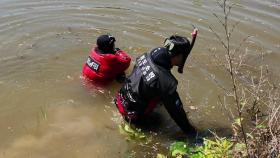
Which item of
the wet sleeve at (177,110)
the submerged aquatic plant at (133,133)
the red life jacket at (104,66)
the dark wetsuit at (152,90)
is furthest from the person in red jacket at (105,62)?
the wet sleeve at (177,110)

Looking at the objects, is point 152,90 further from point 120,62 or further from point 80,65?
point 80,65

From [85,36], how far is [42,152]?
322 centimetres

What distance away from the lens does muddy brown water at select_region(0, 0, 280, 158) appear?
5.83 m

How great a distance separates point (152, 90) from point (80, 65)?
7.76ft

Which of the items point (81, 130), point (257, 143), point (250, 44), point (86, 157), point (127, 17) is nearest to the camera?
point (257, 143)

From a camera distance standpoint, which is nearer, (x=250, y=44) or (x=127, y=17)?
(x=250, y=44)

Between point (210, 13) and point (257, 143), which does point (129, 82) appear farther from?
point (210, 13)

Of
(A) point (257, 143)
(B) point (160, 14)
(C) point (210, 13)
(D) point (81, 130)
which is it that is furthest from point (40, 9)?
(A) point (257, 143)

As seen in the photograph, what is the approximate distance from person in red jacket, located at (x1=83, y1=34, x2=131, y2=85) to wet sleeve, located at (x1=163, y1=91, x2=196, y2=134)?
132 cm

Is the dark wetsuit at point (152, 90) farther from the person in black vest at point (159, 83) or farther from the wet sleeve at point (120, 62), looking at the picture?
the wet sleeve at point (120, 62)

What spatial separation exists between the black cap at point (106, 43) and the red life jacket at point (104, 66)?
8 centimetres

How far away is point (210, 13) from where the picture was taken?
908 cm

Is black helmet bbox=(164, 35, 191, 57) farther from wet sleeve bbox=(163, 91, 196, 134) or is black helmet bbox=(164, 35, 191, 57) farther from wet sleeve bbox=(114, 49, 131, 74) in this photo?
wet sleeve bbox=(114, 49, 131, 74)

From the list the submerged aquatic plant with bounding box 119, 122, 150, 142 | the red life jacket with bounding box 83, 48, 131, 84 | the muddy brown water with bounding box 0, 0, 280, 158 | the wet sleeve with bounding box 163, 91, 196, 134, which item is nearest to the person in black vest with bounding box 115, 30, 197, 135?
the wet sleeve with bounding box 163, 91, 196, 134
